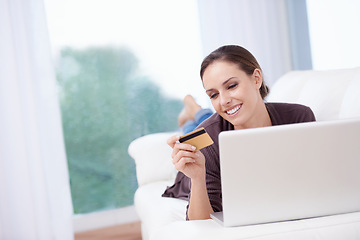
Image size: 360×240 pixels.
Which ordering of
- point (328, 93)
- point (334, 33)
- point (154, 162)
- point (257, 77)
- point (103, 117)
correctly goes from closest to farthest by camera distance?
point (257, 77) → point (328, 93) → point (154, 162) → point (334, 33) → point (103, 117)

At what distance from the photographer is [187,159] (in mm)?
1270

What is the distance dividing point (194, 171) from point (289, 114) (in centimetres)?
55

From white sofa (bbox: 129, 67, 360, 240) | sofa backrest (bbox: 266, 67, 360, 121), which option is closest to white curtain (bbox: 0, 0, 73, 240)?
white sofa (bbox: 129, 67, 360, 240)

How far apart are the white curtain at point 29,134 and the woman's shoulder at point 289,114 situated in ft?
5.99

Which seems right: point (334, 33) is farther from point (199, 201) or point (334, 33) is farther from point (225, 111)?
point (199, 201)

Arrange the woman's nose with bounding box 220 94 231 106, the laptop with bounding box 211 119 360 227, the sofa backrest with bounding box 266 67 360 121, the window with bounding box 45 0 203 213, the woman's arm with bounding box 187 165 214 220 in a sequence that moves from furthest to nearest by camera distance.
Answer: the window with bounding box 45 0 203 213
the sofa backrest with bounding box 266 67 360 121
the woman's nose with bounding box 220 94 231 106
the woman's arm with bounding box 187 165 214 220
the laptop with bounding box 211 119 360 227

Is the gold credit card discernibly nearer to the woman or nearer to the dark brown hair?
the woman

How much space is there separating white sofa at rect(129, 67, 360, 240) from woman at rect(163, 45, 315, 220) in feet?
0.52

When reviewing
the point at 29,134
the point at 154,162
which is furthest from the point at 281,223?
the point at 29,134

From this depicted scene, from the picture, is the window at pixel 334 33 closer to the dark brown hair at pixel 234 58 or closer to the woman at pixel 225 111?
the woman at pixel 225 111

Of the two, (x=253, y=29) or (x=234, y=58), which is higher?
(x=253, y=29)

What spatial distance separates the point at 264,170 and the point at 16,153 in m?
2.34

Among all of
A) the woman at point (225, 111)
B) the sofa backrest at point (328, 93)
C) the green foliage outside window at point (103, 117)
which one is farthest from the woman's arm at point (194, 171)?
the green foliage outside window at point (103, 117)

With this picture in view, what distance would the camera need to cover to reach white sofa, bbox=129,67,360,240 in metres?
1.06
